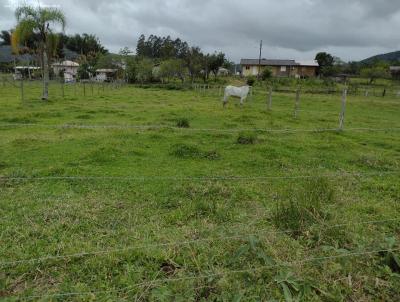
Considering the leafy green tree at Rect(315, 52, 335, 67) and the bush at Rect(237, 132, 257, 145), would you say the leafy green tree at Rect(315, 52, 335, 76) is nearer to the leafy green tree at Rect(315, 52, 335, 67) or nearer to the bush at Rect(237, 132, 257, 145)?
the leafy green tree at Rect(315, 52, 335, 67)

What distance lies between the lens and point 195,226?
14.3 feet

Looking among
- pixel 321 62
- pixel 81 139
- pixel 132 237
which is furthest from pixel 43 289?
pixel 321 62

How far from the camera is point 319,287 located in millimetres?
3182

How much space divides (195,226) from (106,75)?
64179 mm

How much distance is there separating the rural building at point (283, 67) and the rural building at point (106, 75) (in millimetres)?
27697

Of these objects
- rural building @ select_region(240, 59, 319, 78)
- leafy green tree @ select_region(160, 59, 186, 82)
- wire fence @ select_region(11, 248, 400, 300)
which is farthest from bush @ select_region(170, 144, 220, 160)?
rural building @ select_region(240, 59, 319, 78)

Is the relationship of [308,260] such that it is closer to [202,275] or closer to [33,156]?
[202,275]

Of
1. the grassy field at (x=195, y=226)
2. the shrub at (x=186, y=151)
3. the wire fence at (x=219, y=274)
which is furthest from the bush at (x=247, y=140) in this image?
the wire fence at (x=219, y=274)

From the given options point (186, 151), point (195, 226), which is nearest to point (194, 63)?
point (186, 151)

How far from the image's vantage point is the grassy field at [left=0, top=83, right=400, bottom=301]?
125 inches

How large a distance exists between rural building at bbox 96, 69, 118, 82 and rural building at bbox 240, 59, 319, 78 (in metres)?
27.7

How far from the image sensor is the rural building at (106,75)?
5624 centimetres

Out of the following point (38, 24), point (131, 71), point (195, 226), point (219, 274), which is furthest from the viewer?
point (131, 71)

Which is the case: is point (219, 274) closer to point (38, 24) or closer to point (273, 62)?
point (38, 24)
